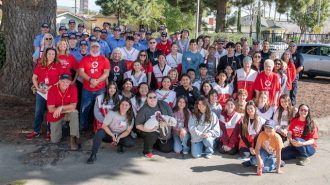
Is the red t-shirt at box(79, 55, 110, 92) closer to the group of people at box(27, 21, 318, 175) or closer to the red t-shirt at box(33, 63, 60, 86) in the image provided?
the group of people at box(27, 21, 318, 175)

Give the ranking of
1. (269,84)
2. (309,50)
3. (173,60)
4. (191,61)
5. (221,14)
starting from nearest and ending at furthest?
(269,84), (191,61), (173,60), (309,50), (221,14)

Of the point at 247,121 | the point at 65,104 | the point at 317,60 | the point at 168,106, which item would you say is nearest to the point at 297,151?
the point at 247,121

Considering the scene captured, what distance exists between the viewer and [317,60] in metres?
17.6

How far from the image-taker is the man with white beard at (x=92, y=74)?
302 inches

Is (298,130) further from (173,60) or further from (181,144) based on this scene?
(173,60)

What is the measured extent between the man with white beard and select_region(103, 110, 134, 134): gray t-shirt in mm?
1012

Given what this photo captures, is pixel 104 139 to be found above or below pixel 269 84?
below

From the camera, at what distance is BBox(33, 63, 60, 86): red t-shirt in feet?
24.6

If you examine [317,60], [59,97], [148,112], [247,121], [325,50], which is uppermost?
[325,50]

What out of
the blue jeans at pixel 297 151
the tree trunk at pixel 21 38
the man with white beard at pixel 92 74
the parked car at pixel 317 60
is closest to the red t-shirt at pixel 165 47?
the man with white beard at pixel 92 74

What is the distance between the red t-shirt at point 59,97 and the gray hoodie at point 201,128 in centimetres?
211

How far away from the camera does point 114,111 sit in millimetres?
6941

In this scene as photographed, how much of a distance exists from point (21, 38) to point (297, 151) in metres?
6.72

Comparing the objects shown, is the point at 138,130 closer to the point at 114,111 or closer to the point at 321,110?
the point at 114,111
